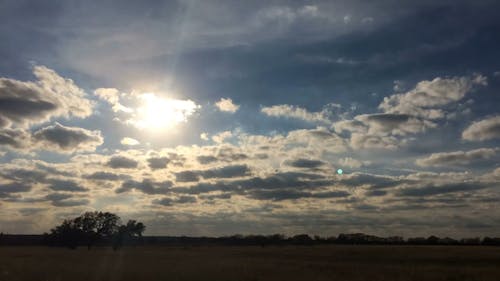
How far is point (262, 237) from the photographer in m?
164

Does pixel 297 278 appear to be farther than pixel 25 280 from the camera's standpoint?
Yes

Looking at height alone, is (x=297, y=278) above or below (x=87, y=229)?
below

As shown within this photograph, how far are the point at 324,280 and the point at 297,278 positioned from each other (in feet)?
8.61

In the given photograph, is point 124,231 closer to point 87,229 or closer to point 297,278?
point 87,229

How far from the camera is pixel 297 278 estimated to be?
112ft

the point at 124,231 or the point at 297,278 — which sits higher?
the point at 124,231

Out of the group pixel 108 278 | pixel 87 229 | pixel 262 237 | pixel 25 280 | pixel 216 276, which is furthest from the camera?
pixel 262 237

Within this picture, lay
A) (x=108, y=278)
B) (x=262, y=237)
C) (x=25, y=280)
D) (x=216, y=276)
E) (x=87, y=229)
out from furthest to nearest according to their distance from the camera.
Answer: (x=262, y=237) < (x=87, y=229) < (x=216, y=276) < (x=108, y=278) < (x=25, y=280)

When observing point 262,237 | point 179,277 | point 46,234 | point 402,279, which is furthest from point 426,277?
point 262,237

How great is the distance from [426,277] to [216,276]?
15407 millimetres

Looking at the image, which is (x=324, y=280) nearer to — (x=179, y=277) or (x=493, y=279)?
(x=179, y=277)

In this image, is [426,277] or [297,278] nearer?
[297,278]

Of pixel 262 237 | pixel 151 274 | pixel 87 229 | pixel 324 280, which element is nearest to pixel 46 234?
pixel 87 229

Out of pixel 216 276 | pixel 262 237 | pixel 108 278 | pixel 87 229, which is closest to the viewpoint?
pixel 108 278
